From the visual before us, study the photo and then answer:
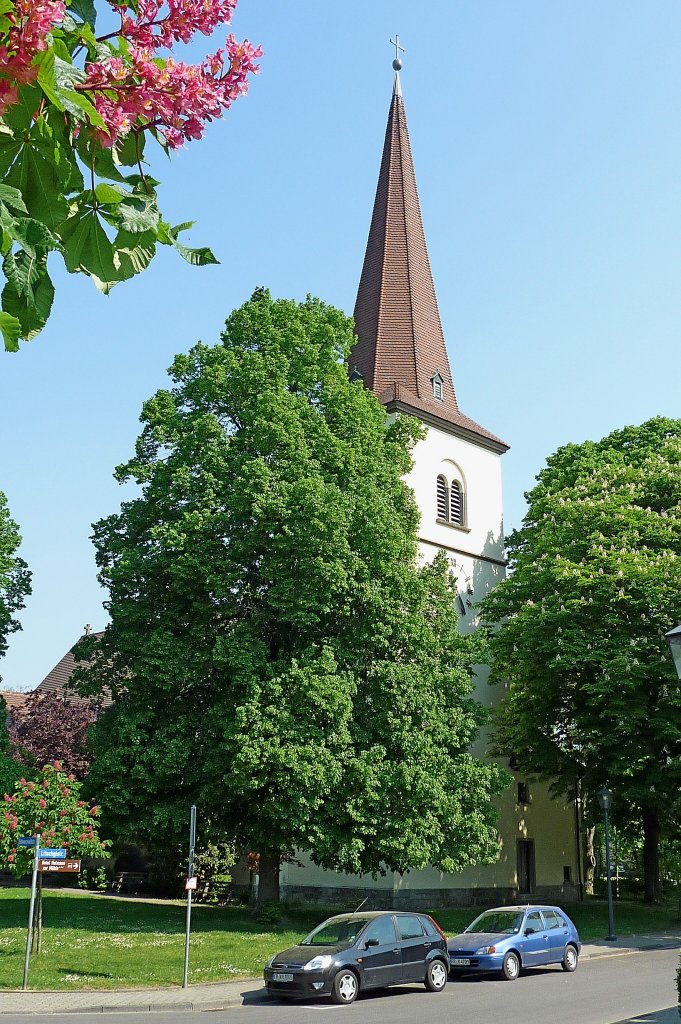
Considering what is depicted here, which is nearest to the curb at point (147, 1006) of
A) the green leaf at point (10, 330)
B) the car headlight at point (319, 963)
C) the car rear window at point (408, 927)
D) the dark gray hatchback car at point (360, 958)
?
the dark gray hatchback car at point (360, 958)

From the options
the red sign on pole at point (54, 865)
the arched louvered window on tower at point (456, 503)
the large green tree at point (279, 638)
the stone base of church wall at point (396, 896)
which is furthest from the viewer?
the arched louvered window on tower at point (456, 503)

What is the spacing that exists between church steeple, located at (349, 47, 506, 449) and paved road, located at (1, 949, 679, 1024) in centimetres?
2398

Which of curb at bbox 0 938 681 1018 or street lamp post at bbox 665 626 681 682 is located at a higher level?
street lamp post at bbox 665 626 681 682

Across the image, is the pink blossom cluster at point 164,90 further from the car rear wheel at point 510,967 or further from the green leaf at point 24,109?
the car rear wheel at point 510,967

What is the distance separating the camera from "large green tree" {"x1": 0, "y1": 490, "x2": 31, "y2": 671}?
104ft

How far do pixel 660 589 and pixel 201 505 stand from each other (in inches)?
568

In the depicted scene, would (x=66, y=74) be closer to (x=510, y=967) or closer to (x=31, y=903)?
(x=31, y=903)

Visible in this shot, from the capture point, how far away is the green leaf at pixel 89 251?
3.04 m

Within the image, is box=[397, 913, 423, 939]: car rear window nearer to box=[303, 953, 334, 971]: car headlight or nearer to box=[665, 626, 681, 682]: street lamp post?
box=[303, 953, 334, 971]: car headlight

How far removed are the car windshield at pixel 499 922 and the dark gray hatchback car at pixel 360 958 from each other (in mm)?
1838

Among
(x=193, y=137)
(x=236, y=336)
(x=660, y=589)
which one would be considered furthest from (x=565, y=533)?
(x=193, y=137)

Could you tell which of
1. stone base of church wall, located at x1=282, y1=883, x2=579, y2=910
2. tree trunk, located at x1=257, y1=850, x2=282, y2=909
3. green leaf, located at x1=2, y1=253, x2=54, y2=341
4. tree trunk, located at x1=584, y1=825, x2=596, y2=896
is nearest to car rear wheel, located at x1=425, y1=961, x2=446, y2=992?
tree trunk, located at x1=257, y1=850, x2=282, y2=909

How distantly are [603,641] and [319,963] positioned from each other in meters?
17.7

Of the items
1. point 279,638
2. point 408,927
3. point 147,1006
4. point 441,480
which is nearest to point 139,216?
point 147,1006
